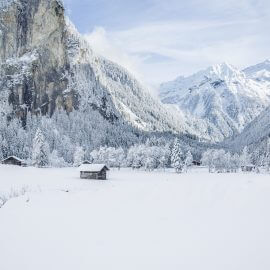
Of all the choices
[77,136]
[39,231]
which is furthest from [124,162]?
[39,231]

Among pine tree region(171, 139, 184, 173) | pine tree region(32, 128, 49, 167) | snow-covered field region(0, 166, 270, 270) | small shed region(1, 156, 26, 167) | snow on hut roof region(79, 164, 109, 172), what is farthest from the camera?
pine tree region(171, 139, 184, 173)

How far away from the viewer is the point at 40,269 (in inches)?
583

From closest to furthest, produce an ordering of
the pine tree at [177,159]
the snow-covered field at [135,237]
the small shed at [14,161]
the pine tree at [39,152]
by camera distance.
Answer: the snow-covered field at [135,237], the pine tree at [39,152], the small shed at [14,161], the pine tree at [177,159]

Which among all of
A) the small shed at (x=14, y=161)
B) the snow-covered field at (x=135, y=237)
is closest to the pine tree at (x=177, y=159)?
the small shed at (x=14, y=161)

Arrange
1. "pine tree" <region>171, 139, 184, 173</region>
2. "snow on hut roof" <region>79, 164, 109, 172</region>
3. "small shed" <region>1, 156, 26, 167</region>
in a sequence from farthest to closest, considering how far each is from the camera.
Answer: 1. "pine tree" <region>171, 139, 184, 173</region>
2. "small shed" <region>1, 156, 26, 167</region>
3. "snow on hut roof" <region>79, 164, 109, 172</region>

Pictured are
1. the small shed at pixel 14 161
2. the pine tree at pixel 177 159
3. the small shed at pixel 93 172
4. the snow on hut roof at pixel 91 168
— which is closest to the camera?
the small shed at pixel 93 172

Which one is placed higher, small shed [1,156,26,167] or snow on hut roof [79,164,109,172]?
small shed [1,156,26,167]

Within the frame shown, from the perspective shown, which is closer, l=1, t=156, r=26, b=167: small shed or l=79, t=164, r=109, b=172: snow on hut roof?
l=79, t=164, r=109, b=172: snow on hut roof

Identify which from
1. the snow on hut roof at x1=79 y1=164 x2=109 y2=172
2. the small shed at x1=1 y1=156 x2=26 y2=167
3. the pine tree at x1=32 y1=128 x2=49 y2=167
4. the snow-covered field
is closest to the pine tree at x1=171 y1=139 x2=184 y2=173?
the pine tree at x1=32 y1=128 x2=49 y2=167

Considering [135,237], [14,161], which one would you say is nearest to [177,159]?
[14,161]

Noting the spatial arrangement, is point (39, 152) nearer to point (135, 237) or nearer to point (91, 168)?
point (91, 168)

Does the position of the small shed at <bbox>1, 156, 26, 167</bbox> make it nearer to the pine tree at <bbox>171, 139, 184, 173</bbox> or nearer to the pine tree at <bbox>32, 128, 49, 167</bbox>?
the pine tree at <bbox>32, 128, 49, 167</bbox>

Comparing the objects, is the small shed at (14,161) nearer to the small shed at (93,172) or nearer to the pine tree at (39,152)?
the pine tree at (39,152)

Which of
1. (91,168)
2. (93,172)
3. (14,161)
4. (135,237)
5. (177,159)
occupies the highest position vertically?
(177,159)
